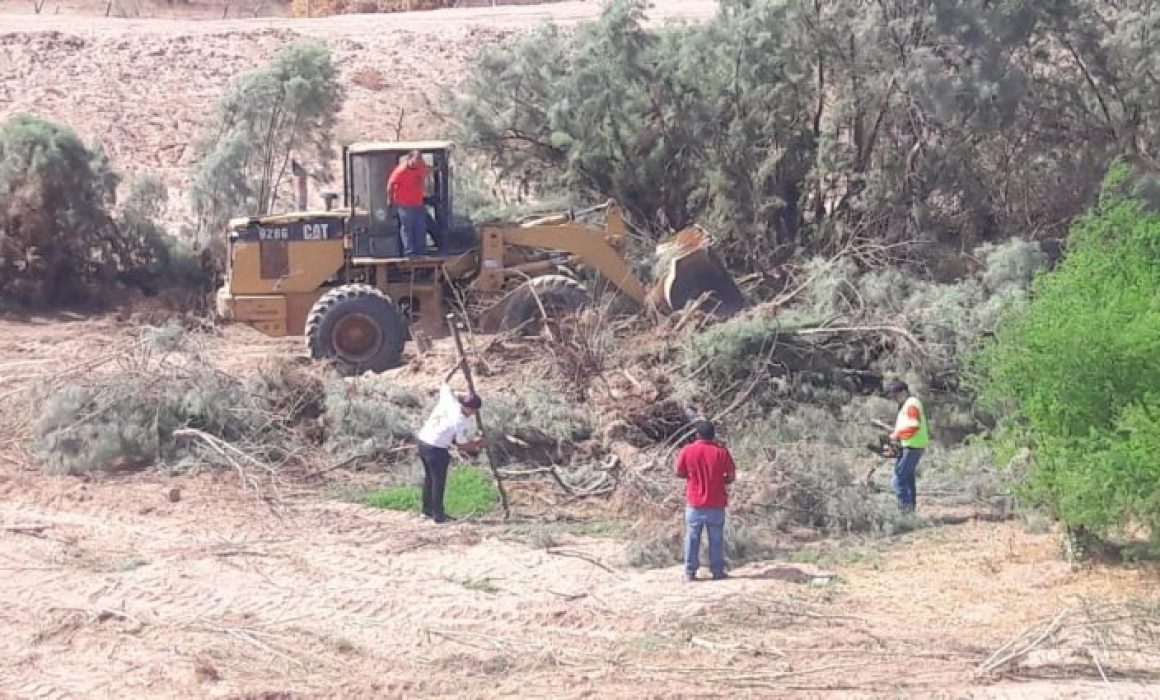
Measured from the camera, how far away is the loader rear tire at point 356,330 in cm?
2041

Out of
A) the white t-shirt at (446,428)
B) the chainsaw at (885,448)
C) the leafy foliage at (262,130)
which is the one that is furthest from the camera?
Answer: the leafy foliage at (262,130)

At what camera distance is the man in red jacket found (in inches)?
526

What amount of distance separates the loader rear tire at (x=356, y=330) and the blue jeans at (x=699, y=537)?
7.60 meters

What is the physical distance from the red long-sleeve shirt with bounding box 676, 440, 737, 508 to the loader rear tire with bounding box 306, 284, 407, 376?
7.58 metres

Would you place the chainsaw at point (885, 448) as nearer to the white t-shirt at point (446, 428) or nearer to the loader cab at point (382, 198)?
the white t-shirt at point (446, 428)

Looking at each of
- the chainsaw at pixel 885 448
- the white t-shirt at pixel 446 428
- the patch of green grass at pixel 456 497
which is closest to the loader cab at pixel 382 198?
the patch of green grass at pixel 456 497

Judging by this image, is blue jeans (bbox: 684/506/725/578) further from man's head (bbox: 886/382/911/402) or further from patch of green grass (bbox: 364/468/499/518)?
man's head (bbox: 886/382/911/402)

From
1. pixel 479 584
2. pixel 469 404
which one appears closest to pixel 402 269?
pixel 469 404

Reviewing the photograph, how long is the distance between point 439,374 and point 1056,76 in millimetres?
9944

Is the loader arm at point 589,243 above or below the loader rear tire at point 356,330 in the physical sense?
above

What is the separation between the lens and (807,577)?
13664mm

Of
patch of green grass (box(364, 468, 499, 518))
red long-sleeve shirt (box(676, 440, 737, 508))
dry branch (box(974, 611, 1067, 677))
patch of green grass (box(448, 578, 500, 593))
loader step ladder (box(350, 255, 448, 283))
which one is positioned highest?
loader step ladder (box(350, 255, 448, 283))

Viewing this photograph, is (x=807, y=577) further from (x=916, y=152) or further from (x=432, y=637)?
(x=916, y=152)

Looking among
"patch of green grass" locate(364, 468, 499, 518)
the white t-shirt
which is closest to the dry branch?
the white t-shirt
